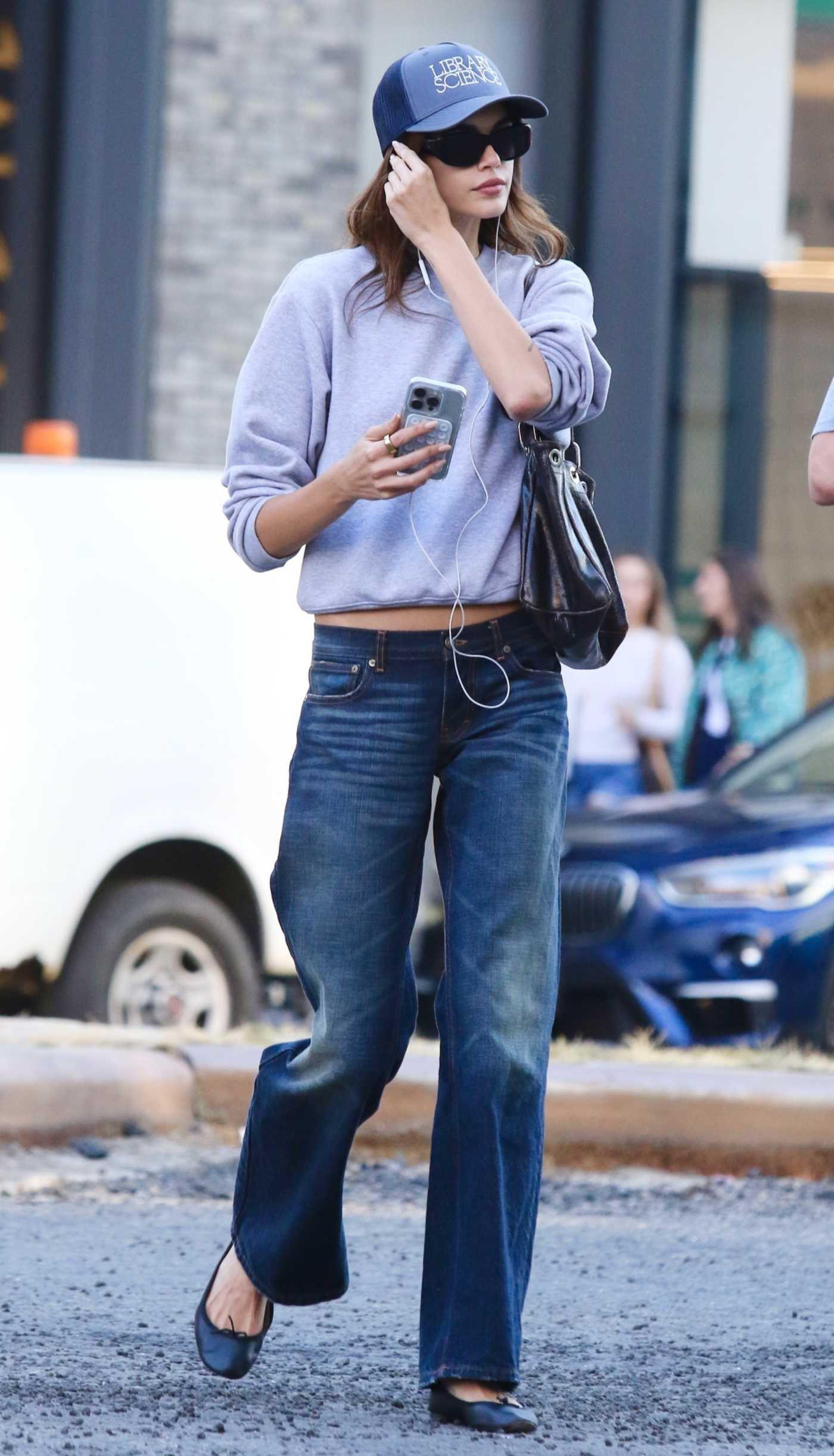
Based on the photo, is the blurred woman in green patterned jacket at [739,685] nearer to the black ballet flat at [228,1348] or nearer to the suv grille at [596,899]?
the suv grille at [596,899]

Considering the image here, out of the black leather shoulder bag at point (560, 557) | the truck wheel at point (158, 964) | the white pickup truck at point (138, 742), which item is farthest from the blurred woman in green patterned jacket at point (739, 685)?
the black leather shoulder bag at point (560, 557)

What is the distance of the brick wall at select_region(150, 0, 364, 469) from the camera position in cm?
1103

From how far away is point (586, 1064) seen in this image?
18.3 feet

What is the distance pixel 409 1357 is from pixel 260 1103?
57 cm

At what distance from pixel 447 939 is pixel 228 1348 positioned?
0.64 m

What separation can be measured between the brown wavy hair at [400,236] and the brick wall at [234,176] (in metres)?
7.77

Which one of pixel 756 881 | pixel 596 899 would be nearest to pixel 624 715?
pixel 596 899

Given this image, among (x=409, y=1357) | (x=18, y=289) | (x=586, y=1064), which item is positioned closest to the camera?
(x=409, y=1357)

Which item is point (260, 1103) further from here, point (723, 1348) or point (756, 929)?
point (756, 929)

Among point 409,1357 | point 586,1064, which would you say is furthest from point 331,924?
point 586,1064

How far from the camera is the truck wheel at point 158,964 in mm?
6879

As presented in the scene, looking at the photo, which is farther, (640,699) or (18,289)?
(18,289)

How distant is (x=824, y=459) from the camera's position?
142 inches

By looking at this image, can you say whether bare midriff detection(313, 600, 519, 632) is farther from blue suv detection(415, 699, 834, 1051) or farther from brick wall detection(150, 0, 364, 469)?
brick wall detection(150, 0, 364, 469)
